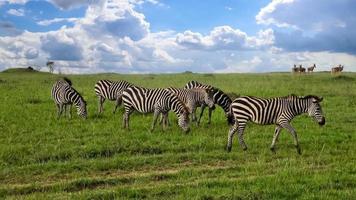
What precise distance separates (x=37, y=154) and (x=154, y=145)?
11.5ft

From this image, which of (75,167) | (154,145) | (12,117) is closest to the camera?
(75,167)

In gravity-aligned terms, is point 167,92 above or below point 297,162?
above

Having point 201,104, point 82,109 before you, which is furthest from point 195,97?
point 82,109

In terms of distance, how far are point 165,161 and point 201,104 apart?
25.2 feet

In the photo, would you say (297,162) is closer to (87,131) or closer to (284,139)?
(284,139)

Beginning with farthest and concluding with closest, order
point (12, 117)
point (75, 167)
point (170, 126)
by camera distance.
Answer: point (12, 117), point (170, 126), point (75, 167)

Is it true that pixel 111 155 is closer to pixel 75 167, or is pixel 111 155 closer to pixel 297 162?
pixel 75 167

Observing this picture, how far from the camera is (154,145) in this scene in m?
13.8

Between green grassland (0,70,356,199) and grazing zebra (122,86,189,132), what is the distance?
527 mm

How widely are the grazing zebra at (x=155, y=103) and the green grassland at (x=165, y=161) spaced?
527 mm

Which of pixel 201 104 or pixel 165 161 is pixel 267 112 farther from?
pixel 201 104

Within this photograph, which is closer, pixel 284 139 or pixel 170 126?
pixel 284 139

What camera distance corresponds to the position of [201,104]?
19.5m

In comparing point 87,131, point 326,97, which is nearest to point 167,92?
point 87,131
